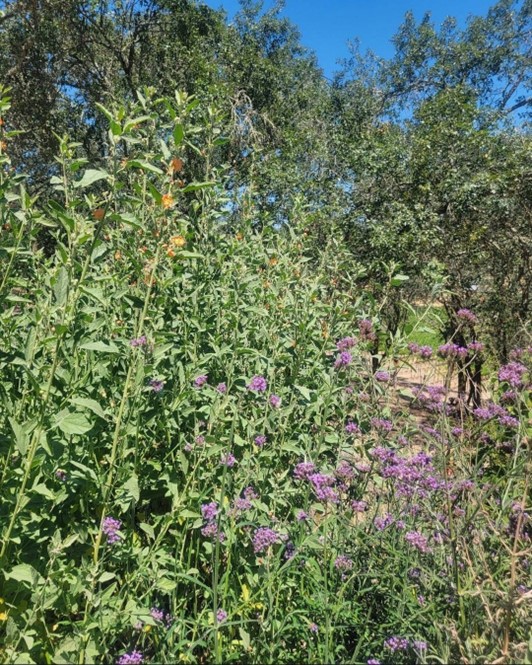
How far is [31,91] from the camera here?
931cm

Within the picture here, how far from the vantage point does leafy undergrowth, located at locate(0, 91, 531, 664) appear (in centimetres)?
142

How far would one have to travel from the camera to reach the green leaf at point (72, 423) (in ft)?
4.70

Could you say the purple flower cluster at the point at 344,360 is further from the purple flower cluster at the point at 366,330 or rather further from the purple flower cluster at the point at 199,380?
the purple flower cluster at the point at 199,380

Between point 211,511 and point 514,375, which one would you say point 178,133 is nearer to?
point 211,511

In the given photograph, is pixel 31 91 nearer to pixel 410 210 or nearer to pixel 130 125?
pixel 410 210

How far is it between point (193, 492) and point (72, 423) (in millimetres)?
490

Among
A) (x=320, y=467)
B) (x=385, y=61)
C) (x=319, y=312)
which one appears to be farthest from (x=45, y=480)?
(x=385, y=61)

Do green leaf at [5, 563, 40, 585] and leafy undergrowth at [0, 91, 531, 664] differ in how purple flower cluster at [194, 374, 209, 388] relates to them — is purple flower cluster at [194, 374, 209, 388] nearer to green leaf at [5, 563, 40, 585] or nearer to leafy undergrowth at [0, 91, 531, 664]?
leafy undergrowth at [0, 91, 531, 664]

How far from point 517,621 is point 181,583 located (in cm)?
105

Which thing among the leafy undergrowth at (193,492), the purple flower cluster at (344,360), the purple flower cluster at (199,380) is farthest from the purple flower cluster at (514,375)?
the purple flower cluster at (199,380)

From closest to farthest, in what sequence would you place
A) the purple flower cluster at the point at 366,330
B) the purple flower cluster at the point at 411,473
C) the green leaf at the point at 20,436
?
the green leaf at the point at 20,436 < the purple flower cluster at the point at 411,473 < the purple flower cluster at the point at 366,330

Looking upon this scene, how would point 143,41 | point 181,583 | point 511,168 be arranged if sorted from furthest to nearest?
point 143,41
point 511,168
point 181,583

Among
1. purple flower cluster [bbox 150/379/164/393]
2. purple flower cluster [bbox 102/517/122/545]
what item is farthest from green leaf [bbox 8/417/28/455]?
purple flower cluster [bbox 150/379/164/393]

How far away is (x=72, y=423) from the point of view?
147cm
